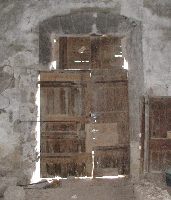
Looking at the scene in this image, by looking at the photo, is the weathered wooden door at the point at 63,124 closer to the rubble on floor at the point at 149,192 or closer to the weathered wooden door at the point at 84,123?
the weathered wooden door at the point at 84,123

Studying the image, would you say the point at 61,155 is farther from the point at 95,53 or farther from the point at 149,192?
the point at 95,53

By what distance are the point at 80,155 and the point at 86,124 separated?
647 mm

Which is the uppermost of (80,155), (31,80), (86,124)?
(31,80)

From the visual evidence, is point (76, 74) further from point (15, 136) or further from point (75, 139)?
point (15, 136)

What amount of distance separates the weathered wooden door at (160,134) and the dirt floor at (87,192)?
780 mm

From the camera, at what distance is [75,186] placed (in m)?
6.22

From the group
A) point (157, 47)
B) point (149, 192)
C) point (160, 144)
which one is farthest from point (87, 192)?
point (157, 47)

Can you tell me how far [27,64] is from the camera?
6672 millimetres

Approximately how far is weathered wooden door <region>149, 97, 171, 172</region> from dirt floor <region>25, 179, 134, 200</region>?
2.56 feet

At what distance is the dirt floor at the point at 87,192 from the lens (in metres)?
5.58

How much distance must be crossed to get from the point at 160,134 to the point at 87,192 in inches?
76.5

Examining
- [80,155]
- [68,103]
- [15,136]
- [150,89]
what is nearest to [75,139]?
[80,155]

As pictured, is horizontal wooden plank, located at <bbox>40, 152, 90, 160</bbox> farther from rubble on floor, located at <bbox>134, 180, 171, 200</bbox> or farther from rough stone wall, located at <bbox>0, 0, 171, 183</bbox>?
rubble on floor, located at <bbox>134, 180, 171, 200</bbox>

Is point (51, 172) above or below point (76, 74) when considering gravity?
below
